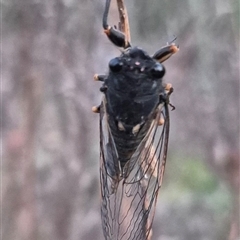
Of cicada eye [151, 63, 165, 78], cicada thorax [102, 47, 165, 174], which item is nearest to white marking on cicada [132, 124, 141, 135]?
cicada thorax [102, 47, 165, 174]

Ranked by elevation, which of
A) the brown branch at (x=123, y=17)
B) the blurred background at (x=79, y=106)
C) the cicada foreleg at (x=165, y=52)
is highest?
the blurred background at (x=79, y=106)

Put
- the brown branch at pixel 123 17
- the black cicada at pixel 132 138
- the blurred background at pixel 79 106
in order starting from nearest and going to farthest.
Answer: the brown branch at pixel 123 17 → the black cicada at pixel 132 138 → the blurred background at pixel 79 106

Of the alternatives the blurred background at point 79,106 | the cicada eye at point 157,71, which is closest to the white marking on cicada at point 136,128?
the cicada eye at point 157,71

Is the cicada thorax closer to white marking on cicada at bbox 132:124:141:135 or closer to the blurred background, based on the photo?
white marking on cicada at bbox 132:124:141:135

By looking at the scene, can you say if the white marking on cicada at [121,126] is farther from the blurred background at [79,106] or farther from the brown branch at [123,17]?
the blurred background at [79,106]

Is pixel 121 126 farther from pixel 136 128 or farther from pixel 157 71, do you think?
pixel 157 71

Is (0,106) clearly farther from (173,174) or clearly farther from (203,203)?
(203,203)

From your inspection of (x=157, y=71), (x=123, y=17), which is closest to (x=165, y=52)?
(x=157, y=71)
